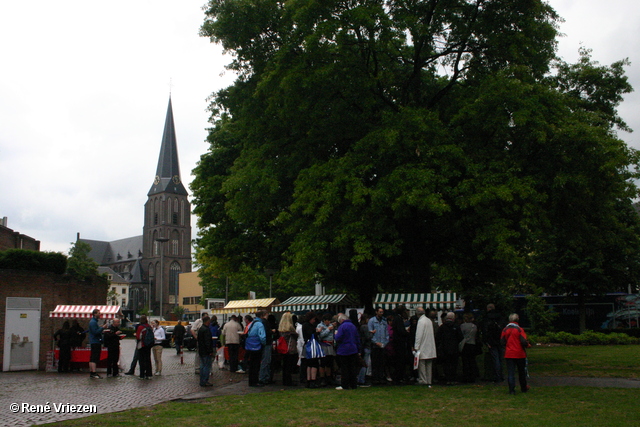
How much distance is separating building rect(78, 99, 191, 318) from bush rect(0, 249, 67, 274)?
382 ft

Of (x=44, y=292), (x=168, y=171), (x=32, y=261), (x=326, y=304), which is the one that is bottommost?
(x=326, y=304)

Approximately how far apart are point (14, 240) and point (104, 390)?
20656 millimetres

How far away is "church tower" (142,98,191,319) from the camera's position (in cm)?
13950

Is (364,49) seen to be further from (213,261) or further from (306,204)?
(213,261)

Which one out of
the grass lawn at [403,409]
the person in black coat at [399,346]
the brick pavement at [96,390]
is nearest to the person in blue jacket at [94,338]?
the brick pavement at [96,390]

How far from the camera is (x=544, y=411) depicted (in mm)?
10406

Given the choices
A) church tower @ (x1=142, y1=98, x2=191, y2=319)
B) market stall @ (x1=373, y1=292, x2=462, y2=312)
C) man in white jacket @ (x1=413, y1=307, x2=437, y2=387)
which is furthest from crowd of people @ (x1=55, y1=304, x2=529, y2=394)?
church tower @ (x1=142, y1=98, x2=191, y2=319)

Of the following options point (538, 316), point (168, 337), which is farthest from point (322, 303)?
point (168, 337)

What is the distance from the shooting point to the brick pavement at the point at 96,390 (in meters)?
10.9

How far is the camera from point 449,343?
1484cm

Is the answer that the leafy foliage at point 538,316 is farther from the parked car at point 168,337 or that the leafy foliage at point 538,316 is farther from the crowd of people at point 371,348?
the parked car at point 168,337

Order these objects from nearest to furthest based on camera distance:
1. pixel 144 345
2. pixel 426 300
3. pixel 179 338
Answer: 1. pixel 144 345
2. pixel 426 300
3. pixel 179 338

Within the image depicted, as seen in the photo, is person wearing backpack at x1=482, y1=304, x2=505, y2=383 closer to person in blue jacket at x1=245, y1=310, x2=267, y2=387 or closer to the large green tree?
the large green tree

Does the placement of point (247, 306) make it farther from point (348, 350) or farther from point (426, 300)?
point (348, 350)
